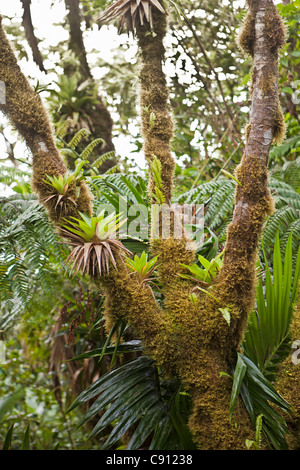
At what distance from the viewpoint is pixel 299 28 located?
370 cm

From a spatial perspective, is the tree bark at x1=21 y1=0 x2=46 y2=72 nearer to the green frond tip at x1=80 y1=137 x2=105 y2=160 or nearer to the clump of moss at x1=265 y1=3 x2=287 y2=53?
the green frond tip at x1=80 y1=137 x2=105 y2=160

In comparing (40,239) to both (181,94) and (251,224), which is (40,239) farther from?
(181,94)

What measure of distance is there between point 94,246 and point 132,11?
3.28ft

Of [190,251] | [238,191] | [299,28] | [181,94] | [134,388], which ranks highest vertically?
[299,28]

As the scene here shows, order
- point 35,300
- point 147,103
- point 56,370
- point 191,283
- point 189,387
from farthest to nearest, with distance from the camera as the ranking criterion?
1. point 56,370
2. point 35,300
3. point 147,103
4. point 191,283
5. point 189,387

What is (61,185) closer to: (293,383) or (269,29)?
(269,29)

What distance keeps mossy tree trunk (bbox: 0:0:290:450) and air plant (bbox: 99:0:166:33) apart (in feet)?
1.29

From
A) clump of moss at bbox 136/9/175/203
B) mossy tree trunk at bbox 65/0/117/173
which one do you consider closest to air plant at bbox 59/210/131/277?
clump of moss at bbox 136/9/175/203

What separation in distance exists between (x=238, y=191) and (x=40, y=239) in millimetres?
1070

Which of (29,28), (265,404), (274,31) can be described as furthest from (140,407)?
(29,28)

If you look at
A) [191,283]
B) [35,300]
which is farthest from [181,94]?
[191,283]

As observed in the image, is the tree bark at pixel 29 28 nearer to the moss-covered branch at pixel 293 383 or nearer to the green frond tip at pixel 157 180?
the green frond tip at pixel 157 180

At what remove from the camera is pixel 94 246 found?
1183 millimetres

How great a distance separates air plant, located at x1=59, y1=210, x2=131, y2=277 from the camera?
117 centimetres
